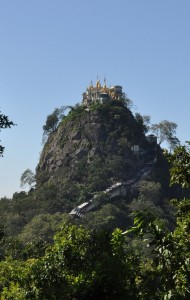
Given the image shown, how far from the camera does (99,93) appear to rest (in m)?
87.1

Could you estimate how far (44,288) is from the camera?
9773 millimetres

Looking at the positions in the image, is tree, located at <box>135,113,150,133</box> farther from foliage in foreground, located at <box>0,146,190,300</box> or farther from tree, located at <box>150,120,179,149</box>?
foliage in foreground, located at <box>0,146,190,300</box>

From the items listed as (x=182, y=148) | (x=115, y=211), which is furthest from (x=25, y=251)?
(x=115, y=211)

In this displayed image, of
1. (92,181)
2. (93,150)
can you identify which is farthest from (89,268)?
(93,150)

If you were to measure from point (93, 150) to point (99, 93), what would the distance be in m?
14.5

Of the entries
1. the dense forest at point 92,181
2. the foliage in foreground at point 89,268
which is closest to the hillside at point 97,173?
the dense forest at point 92,181

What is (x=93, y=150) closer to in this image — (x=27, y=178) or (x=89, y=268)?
(x=27, y=178)

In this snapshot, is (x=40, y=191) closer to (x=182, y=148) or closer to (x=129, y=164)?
(x=129, y=164)

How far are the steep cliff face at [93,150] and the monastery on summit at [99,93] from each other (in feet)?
8.76

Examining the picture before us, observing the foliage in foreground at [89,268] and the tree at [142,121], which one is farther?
the tree at [142,121]

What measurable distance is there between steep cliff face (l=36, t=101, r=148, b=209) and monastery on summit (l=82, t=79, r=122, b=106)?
105 inches

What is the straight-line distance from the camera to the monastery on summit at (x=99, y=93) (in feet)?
278

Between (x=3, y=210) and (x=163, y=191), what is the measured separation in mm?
25527

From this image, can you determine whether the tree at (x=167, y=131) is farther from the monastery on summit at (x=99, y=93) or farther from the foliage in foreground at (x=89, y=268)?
the foliage in foreground at (x=89, y=268)
